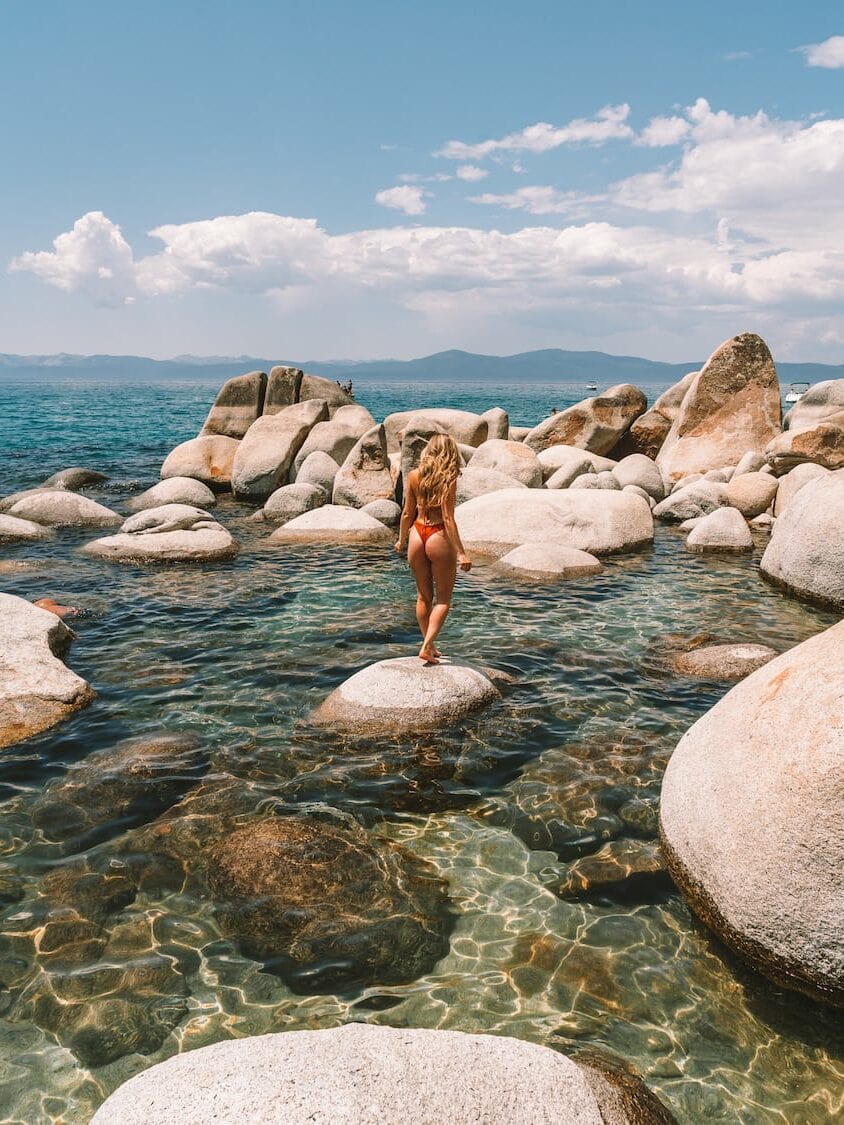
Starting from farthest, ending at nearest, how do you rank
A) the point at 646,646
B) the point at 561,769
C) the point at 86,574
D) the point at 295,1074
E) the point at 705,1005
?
the point at 86,574, the point at 646,646, the point at 561,769, the point at 705,1005, the point at 295,1074

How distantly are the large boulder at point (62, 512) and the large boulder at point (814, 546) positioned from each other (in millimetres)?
14702

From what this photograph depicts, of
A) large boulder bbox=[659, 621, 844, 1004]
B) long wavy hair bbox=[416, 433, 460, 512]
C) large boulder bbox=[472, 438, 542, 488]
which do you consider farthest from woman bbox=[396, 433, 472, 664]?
large boulder bbox=[472, 438, 542, 488]

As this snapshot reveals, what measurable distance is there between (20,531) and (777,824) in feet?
54.5

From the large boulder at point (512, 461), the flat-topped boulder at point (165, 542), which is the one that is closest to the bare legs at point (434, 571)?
the flat-topped boulder at point (165, 542)

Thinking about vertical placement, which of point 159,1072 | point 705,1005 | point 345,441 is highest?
point 345,441

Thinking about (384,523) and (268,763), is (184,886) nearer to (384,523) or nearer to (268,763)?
(268,763)

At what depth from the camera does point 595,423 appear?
2553 cm

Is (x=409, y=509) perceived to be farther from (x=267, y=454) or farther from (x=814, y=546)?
(x=267, y=454)

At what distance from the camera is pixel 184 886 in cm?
521

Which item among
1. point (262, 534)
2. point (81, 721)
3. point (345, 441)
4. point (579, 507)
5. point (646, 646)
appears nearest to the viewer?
point (81, 721)

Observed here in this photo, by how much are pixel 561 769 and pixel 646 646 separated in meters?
3.88

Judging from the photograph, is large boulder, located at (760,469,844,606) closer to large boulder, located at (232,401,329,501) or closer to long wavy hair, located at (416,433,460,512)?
long wavy hair, located at (416,433,460,512)

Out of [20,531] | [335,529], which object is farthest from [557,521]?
[20,531]

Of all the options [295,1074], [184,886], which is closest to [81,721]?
[184,886]
